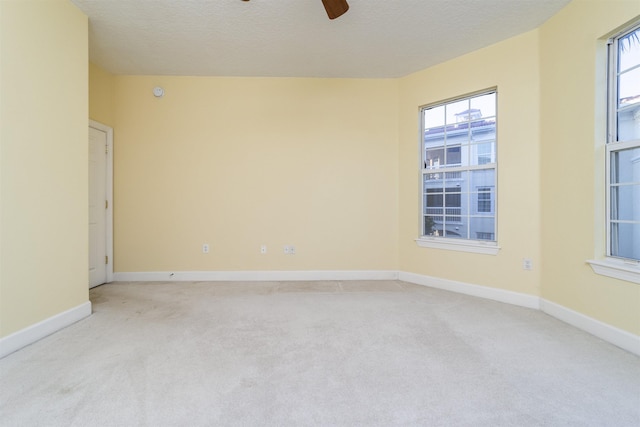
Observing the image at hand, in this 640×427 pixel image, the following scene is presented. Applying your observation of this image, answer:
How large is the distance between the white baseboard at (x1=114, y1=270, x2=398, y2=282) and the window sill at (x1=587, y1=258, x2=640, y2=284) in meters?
2.06

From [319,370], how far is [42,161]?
2.55 m

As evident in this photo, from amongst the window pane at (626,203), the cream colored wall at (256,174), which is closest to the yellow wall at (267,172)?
the cream colored wall at (256,174)

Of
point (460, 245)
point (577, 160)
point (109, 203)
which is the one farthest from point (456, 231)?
point (109, 203)

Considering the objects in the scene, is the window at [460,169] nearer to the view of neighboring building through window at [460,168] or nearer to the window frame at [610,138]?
the view of neighboring building through window at [460,168]

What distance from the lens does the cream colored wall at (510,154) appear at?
2.80 metres

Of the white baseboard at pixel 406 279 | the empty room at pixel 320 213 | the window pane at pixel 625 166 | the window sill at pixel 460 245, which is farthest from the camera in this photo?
the window sill at pixel 460 245

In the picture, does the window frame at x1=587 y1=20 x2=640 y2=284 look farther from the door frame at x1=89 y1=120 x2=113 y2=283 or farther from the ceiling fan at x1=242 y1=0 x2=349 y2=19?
the door frame at x1=89 y1=120 x2=113 y2=283

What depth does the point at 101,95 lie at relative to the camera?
11.5 ft

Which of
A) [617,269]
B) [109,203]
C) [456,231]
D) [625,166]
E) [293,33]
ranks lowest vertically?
[617,269]

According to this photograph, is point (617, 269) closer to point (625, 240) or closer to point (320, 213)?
point (625, 240)

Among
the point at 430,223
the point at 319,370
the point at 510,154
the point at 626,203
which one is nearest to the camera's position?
the point at 319,370

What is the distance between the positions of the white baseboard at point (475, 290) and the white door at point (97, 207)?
3.94 meters

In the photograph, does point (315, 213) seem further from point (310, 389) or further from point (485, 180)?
point (310, 389)

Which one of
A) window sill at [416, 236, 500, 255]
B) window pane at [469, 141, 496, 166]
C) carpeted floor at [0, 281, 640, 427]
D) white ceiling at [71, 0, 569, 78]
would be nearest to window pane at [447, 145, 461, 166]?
window pane at [469, 141, 496, 166]
